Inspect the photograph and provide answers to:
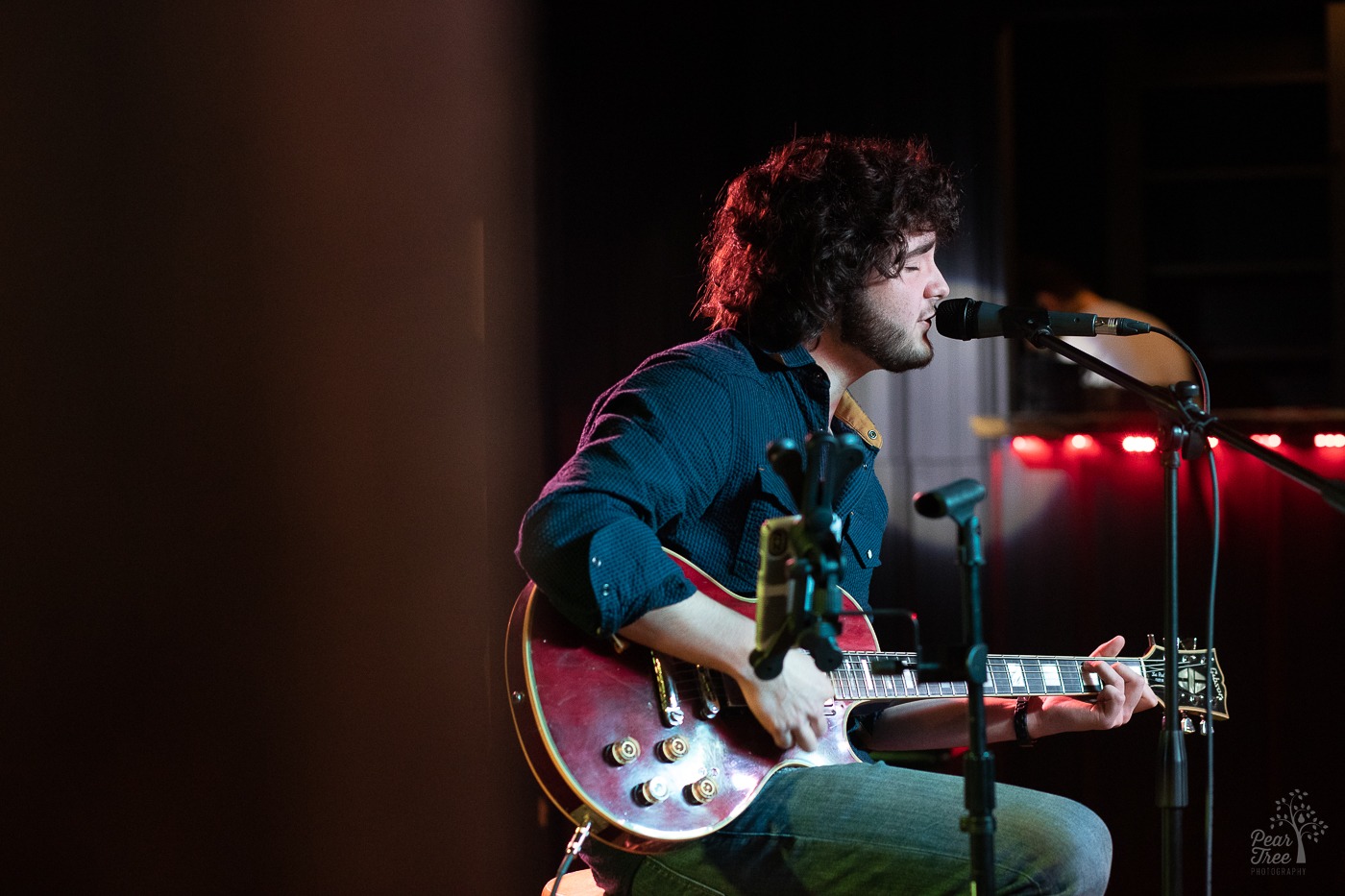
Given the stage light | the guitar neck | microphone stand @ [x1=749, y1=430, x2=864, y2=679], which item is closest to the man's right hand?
the guitar neck

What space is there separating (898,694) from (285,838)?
5.24 feet

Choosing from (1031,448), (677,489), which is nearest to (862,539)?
(677,489)

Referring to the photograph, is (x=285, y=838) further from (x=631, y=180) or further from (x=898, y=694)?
(x=631, y=180)

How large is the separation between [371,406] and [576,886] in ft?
4.52

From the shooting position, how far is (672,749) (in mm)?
1762

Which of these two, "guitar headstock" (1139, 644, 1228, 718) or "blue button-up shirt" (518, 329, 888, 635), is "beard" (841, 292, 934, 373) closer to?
"blue button-up shirt" (518, 329, 888, 635)

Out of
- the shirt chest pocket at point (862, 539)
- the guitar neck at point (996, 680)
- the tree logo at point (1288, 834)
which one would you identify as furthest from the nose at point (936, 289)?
the tree logo at point (1288, 834)

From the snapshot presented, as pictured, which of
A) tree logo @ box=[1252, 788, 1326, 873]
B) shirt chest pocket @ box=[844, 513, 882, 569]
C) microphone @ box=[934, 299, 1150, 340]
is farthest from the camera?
tree logo @ box=[1252, 788, 1326, 873]

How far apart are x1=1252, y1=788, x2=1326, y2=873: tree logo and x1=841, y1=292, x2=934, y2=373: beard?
2049 mm

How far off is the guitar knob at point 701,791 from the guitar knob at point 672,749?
0.15ft

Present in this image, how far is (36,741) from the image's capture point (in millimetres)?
2510

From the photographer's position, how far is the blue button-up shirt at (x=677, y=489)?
1686 mm

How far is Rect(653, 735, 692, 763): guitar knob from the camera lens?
1.76m

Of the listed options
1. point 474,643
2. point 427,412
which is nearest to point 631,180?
point 427,412
